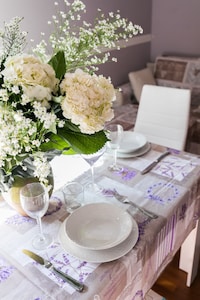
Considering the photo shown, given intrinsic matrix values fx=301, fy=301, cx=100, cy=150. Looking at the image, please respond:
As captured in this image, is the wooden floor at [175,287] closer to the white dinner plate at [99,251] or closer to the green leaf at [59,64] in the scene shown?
the white dinner plate at [99,251]

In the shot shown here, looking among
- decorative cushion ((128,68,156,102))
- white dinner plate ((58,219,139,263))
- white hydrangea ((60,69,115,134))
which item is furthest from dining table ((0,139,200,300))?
decorative cushion ((128,68,156,102))

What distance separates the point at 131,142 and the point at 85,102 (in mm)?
773

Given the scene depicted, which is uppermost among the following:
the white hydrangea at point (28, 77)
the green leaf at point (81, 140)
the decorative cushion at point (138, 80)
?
the white hydrangea at point (28, 77)

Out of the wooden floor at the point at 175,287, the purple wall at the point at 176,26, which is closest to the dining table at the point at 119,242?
the wooden floor at the point at 175,287

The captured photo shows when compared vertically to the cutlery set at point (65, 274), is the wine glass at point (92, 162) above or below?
above

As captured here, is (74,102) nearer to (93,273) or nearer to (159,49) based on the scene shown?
(93,273)

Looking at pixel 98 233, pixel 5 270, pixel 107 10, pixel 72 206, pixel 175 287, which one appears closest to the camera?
pixel 5 270

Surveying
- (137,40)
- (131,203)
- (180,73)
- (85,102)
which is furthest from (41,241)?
(137,40)

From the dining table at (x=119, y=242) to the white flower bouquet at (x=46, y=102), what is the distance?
0.22 meters

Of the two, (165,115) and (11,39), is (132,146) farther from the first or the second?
Answer: (11,39)

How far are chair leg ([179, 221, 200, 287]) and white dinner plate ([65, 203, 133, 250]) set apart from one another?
0.61m

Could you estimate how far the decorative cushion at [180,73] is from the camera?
3.22 meters

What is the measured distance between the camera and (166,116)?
190 cm

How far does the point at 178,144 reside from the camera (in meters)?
1.87
